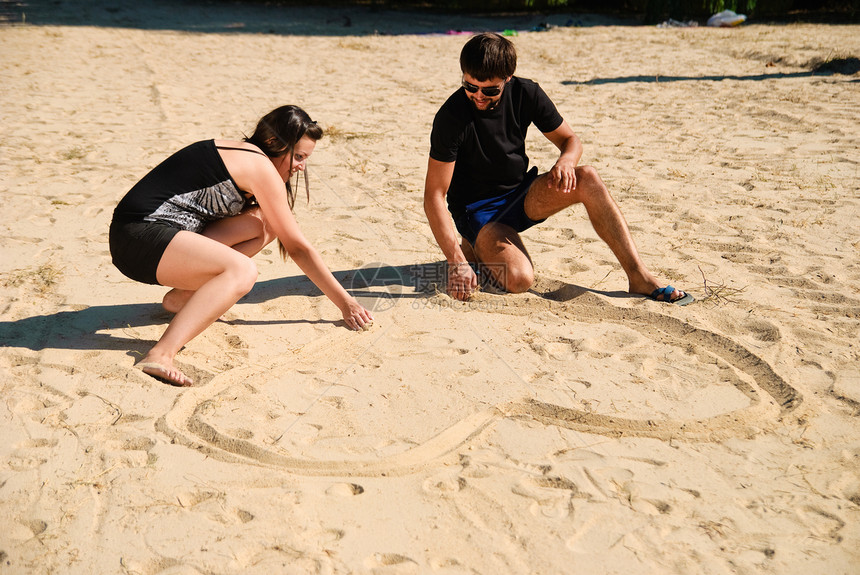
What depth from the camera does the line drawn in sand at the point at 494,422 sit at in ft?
8.38

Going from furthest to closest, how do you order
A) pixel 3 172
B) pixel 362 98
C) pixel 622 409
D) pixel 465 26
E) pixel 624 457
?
pixel 465 26 → pixel 362 98 → pixel 3 172 → pixel 622 409 → pixel 624 457

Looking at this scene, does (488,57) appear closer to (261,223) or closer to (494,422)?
(261,223)

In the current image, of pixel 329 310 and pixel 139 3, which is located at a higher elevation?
pixel 139 3

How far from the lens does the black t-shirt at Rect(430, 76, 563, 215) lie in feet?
11.9

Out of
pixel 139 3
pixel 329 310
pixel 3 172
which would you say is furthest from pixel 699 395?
pixel 139 3

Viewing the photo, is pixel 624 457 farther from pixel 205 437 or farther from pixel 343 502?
pixel 205 437

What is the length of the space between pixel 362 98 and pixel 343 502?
6.65 metres

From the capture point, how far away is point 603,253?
4.35 m

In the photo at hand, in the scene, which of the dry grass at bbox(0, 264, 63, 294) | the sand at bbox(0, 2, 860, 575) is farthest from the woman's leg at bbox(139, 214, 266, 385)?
the dry grass at bbox(0, 264, 63, 294)

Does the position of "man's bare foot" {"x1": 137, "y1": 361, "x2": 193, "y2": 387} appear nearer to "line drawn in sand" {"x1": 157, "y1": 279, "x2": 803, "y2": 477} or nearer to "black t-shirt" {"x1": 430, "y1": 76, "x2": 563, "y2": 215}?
"line drawn in sand" {"x1": 157, "y1": 279, "x2": 803, "y2": 477}

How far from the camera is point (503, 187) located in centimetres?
390

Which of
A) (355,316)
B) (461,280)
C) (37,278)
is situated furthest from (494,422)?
(37,278)

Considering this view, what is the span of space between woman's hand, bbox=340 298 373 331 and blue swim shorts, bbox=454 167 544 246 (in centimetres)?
82

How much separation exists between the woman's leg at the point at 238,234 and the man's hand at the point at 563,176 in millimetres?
1427
